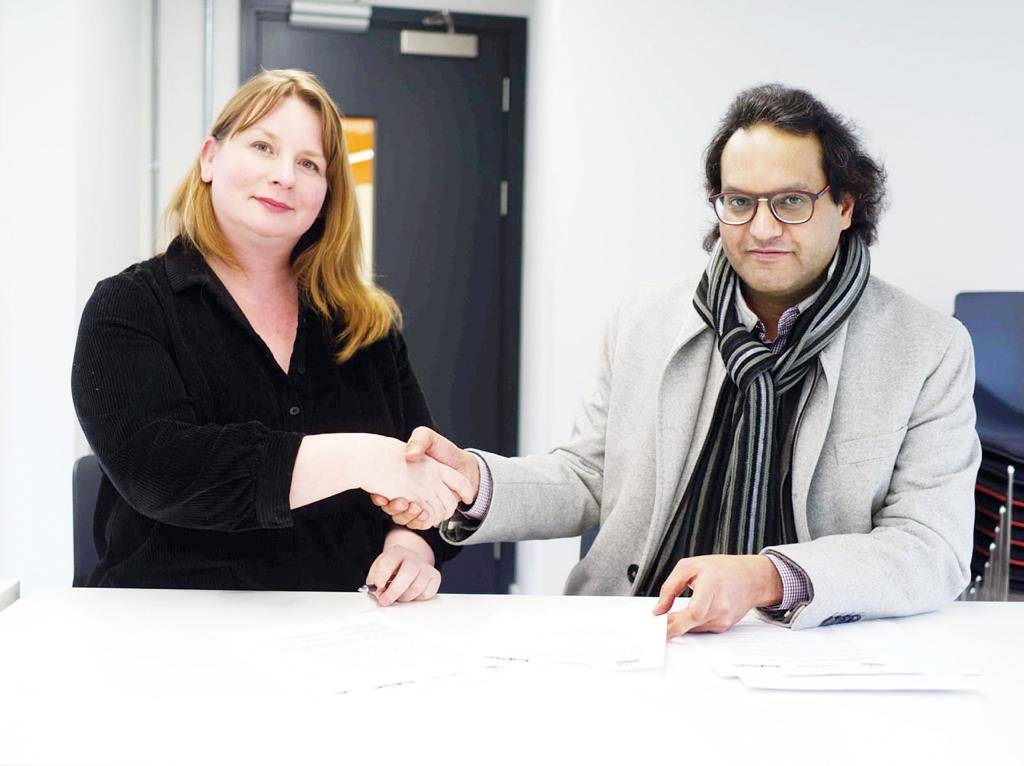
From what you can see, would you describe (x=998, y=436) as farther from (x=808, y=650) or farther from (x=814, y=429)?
(x=808, y=650)

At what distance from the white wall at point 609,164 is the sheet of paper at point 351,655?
2011 mm

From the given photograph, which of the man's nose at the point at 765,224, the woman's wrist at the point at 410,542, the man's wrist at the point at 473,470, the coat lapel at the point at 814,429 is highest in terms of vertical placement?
the man's nose at the point at 765,224

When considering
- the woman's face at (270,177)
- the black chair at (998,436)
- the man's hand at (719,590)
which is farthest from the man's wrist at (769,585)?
the black chair at (998,436)

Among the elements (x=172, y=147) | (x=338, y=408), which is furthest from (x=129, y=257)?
(x=338, y=408)

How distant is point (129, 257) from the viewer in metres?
3.52

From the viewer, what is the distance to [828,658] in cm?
120

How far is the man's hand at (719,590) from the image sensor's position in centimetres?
128

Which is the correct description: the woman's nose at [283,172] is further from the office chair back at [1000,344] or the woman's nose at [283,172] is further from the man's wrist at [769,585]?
the office chair back at [1000,344]

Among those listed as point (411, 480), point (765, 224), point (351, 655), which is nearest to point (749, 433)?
point (765, 224)

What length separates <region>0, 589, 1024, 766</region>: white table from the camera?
925 mm

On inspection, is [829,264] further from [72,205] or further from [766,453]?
[72,205]

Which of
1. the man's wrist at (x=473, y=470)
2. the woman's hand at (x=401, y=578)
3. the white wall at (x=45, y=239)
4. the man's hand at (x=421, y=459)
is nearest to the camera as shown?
the woman's hand at (x=401, y=578)

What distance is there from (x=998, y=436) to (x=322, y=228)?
6.12 ft

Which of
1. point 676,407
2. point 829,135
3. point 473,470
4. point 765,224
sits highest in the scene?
point 829,135
